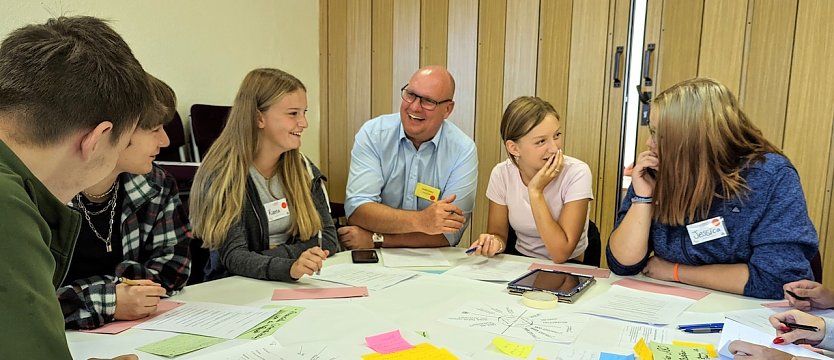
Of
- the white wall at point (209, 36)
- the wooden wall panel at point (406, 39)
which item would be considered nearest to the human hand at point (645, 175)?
the wooden wall panel at point (406, 39)

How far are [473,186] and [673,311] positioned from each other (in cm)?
126

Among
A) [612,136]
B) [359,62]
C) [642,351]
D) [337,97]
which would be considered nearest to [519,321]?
[642,351]

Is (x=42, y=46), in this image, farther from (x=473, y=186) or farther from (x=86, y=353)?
(x=473, y=186)

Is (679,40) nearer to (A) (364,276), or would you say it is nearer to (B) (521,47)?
(B) (521,47)

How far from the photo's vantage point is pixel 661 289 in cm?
167

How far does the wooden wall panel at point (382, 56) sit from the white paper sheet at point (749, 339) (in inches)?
121

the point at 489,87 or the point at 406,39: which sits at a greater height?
the point at 406,39

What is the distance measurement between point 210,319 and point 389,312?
1.43 feet

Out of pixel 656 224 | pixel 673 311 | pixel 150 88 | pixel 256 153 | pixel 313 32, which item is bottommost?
pixel 673 311

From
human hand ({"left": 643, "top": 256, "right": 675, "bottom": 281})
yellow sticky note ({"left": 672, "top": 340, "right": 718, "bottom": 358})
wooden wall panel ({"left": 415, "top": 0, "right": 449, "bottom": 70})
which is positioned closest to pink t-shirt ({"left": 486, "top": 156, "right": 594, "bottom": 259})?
human hand ({"left": 643, "top": 256, "right": 675, "bottom": 281})

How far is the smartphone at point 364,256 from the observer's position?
1957 mm

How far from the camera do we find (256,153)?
6.89ft

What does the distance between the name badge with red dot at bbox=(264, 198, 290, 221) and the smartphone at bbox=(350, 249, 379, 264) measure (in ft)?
0.96

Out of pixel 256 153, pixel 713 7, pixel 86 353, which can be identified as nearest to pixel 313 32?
pixel 256 153
